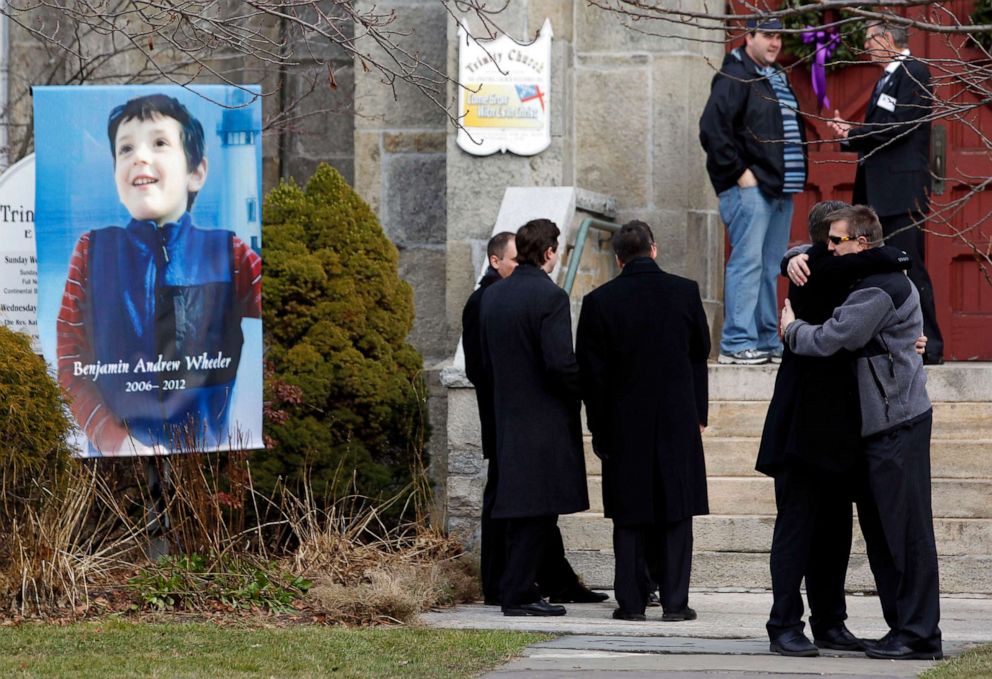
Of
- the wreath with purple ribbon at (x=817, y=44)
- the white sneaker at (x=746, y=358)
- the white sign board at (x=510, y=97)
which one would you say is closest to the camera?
the white sneaker at (x=746, y=358)

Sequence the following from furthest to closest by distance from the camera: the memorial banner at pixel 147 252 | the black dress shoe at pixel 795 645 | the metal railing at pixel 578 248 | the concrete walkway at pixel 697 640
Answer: the metal railing at pixel 578 248 < the memorial banner at pixel 147 252 < the black dress shoe at pixel 795 645 < the concrete walkway at pixel 697 640

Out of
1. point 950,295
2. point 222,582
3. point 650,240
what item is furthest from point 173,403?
point 950,295

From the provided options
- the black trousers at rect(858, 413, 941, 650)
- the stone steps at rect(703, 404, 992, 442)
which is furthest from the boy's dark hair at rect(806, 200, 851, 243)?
the stone steps at rect(703, 404, 992, 442)

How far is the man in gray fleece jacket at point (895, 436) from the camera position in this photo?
643cm

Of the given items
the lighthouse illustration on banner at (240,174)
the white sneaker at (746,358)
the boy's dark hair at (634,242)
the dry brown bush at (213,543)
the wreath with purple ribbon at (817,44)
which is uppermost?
the wreath with purple ribbon at (817,44)

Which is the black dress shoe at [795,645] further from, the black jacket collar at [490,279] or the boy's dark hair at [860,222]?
the black jacket collar at [490,279]

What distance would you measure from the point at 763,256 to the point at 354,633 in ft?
15.0

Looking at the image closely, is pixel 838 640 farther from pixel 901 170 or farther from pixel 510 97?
pixel 510 97

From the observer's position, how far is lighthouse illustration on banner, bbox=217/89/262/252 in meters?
8.59

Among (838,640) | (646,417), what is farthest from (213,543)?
(838,640)

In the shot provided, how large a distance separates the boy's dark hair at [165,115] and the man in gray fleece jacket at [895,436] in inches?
134

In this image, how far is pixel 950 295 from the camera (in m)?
11.7

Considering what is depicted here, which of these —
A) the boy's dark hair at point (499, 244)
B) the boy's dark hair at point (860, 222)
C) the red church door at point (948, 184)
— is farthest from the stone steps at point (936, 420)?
the boy's dark hair at point (860, 222)

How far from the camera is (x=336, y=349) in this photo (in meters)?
10.1
